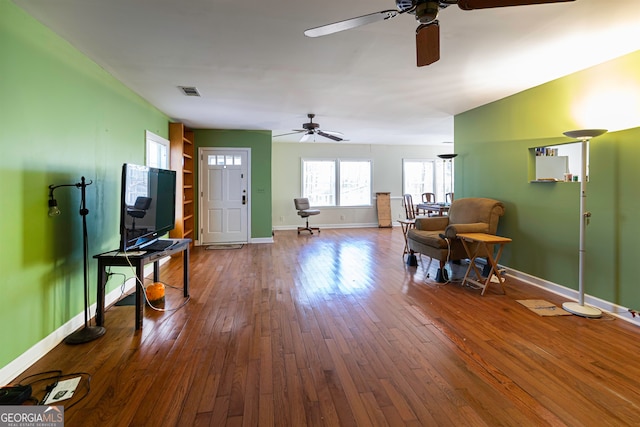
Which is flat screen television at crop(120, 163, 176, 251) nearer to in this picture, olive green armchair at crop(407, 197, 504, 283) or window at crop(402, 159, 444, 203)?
olive green armchair at crop(407, 197, 504, 283)

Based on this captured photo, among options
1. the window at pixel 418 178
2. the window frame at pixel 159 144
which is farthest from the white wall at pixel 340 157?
the window frame at pixel 159 144

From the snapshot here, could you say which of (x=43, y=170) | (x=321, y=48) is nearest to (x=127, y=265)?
(x=43, y=170)

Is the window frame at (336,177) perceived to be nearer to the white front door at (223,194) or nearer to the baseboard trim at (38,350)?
the white front door at (223,194)

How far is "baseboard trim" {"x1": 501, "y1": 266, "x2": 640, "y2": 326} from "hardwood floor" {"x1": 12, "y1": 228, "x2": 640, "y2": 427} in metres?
0.15

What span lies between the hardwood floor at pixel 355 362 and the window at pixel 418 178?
239 inches

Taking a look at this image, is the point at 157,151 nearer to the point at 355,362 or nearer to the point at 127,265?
the point at 127,265

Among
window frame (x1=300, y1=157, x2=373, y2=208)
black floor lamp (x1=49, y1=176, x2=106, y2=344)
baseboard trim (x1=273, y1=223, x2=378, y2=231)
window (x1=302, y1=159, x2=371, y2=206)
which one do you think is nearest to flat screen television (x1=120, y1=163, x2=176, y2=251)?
black floor lamp (x1=49, y1=176, x2=106, y2=344)

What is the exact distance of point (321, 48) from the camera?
2.72 metres

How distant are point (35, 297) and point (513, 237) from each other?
4888 millimetres

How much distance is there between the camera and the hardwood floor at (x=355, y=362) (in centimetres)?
161

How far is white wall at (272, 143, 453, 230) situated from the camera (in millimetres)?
8758

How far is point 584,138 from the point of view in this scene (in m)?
2.80

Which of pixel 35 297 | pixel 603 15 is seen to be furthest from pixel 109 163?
pixel 603 15

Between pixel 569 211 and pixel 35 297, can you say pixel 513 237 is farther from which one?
pixel 35 297
